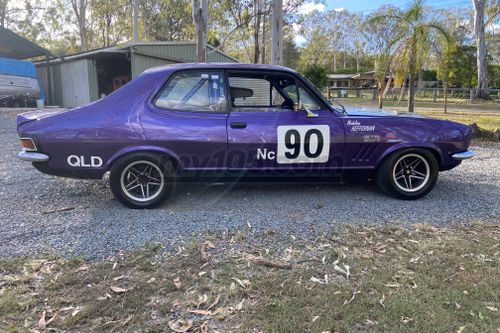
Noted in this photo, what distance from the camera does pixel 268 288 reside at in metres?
2.83

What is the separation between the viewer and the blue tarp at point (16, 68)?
1852 cm

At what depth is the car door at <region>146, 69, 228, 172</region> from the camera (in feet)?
14.2

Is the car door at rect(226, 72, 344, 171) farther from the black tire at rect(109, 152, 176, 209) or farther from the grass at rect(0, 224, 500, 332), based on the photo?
the grass at rect(0, 224, 500, 332)

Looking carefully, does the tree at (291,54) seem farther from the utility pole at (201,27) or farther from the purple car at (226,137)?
the purple car at (226,137)

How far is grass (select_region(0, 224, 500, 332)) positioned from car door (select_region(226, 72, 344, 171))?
1.15 m

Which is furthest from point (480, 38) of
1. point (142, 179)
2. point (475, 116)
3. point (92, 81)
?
point (142, 179)

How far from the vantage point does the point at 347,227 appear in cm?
395

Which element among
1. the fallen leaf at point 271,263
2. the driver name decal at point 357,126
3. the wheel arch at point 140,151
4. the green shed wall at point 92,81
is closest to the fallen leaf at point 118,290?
the fallen leaf at point 271,263

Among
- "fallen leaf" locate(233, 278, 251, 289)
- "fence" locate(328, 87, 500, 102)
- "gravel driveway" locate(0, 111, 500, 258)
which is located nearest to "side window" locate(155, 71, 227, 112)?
"gravel driveway" locate(0, 111, 500, 258)

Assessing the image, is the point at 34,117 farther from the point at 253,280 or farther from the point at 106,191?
the point at 253,280

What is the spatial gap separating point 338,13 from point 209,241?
8090 centimetres

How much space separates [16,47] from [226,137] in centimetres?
2259

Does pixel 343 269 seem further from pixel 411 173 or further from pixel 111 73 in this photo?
pixel 111 73

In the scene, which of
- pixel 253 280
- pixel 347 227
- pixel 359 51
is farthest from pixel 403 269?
pixel 359 51
